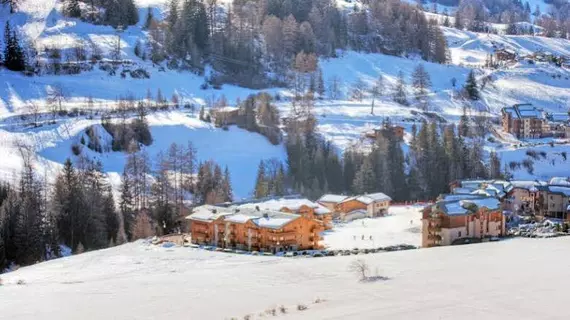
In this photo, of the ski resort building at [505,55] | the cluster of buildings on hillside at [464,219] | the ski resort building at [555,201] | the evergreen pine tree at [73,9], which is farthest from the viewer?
the ski resort building at [505,55]

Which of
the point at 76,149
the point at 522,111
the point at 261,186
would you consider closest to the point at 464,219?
the point at 261,186

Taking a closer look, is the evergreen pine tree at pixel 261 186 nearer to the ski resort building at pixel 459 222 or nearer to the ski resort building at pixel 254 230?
the ski resort building at pixel 254 230

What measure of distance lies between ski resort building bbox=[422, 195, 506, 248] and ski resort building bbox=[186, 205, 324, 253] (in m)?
5.28

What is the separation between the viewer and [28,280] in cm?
2391

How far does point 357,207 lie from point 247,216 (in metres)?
11.3

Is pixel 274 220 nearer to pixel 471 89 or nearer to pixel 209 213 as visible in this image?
pixel 209 213

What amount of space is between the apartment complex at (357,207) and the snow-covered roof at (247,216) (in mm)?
8807

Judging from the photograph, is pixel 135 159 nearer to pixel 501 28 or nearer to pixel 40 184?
pixel 40 184

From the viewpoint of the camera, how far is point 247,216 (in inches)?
1250

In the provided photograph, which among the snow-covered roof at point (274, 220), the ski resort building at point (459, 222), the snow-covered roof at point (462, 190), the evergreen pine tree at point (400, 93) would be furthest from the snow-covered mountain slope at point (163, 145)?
A: the evergreen pine tree at point (400, 93)

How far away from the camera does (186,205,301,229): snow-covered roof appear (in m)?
30.6

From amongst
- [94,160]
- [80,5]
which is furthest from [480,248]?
[80,5]

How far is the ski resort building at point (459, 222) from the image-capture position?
101 ft

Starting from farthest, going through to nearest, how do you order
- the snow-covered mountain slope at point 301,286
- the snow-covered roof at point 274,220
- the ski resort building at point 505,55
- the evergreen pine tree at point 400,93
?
the ski resort building at point 505,55 < the evergreen pine tree at point 400,93 < the snow-covered roof at point 274,220 < the snow-covered mountain slope at point 301,286
